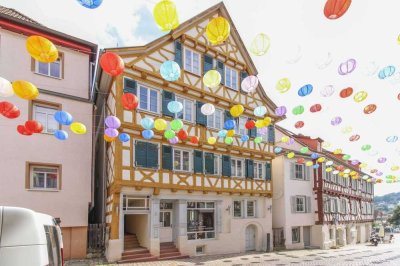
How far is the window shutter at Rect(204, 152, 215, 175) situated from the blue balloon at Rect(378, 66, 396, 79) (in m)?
11.6

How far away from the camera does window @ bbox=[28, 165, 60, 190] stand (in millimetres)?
15641

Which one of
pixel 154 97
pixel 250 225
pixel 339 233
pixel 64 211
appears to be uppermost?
pixel 154 97

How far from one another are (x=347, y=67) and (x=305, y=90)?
1.97m

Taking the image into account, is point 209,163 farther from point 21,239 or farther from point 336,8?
point 21,239

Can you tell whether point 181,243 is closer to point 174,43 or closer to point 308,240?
point 174,43

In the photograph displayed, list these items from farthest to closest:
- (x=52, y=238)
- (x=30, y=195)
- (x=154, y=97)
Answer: (x=154, y=97) → (x=30, y=195) → (x=52, y=238)

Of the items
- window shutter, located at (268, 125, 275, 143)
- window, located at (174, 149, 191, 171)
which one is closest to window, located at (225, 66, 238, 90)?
window shutter, located at (268, 125, 275, 143)

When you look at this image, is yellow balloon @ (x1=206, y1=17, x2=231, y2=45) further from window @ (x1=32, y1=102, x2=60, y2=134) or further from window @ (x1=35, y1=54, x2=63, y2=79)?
window @ (x1=35, y1=54, x2=63, y2=79)

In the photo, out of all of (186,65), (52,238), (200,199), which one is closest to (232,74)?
(186,65)

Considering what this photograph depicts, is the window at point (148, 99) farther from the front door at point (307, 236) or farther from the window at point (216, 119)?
the front door at point (307, 236)

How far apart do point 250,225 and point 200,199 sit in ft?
17.3

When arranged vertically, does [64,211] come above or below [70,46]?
below

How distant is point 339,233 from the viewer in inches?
1309

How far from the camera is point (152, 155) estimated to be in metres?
17.9
